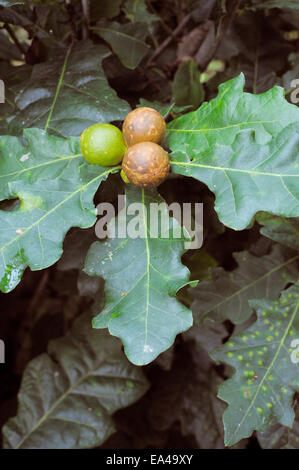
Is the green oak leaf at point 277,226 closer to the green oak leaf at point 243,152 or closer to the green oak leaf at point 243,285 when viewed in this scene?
the green oak leaf at point 243,285

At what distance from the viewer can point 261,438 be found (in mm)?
1097

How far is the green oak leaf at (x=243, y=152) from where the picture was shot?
0.73 m

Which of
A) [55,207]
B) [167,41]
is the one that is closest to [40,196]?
[55,207]

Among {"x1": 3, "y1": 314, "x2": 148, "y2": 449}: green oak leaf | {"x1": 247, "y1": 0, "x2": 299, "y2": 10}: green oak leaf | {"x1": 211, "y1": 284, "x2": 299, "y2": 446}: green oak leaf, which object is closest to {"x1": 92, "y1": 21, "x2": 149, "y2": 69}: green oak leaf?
{"x1": 247, "y1": 0, "x2": 299, "y2": 10}: green oak leaf

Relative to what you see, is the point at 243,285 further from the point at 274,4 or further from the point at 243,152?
the point at 274,4

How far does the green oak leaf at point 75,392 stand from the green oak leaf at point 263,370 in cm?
40

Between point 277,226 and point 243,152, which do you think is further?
point 277,226

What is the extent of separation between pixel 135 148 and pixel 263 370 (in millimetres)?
565

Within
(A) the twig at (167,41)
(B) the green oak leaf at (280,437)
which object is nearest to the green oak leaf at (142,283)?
(B) the green oak leaf at (280,437)

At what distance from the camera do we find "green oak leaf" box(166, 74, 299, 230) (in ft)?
2.39

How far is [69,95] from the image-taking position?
101cm

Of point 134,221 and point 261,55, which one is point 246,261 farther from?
point 261,55

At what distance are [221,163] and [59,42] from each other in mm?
623

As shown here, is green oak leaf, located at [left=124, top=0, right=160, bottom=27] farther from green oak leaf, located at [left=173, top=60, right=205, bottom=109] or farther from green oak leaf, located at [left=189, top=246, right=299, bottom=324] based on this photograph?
green oak leaf, located at [left=189, top=246, right=299, bottom=324]
